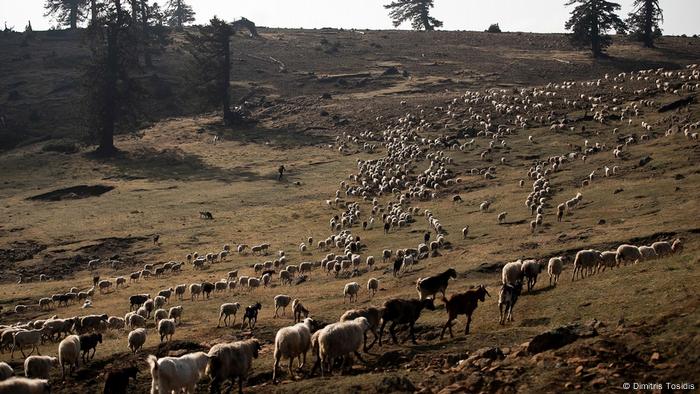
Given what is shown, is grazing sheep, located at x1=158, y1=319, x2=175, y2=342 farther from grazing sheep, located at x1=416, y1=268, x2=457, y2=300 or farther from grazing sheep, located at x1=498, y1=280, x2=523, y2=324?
grazing sheep, located at x1=498, y1=280, x2=523, y2=324

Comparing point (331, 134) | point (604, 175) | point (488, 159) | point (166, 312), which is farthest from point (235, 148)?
point (166, 312)

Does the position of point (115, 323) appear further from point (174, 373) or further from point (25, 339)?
point (174, 373)

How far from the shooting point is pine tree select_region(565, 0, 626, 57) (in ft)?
312

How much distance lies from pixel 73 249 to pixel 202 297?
59.7 ft

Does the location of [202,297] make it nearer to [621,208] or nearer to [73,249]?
[73,249]

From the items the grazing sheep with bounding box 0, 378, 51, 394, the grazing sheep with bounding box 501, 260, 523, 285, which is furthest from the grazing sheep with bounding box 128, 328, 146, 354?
the grazing sheep with bounding box 501, 260, 523, 285

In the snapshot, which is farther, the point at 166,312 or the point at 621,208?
the point at 621,208

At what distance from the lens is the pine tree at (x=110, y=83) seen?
75.8 metres

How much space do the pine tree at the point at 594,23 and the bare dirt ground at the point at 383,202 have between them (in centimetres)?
354

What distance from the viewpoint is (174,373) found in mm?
15016

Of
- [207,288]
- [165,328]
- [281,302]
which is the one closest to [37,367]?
[165,328]

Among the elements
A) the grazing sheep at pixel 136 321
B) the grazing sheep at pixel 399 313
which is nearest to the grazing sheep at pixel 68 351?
the grazing sheep at pixel 136 321

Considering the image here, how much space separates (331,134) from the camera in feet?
252

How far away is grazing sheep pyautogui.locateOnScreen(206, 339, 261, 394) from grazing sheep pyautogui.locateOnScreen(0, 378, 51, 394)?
3707 millimetres
